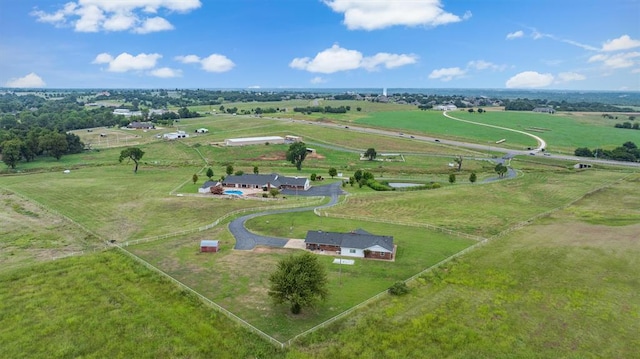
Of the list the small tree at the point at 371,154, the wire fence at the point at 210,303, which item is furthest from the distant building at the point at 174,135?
the wire fence at the point at 210,303

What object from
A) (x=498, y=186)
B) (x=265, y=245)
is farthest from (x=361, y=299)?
(x=498, y=186)

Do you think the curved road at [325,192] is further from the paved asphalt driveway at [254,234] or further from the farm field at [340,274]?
the farm field at [340,274]

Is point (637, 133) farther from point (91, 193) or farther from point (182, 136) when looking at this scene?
point (91, 193)

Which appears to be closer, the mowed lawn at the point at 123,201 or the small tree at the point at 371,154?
the mowed lawn at the point at 123,201

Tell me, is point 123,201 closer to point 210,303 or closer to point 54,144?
point 210,303

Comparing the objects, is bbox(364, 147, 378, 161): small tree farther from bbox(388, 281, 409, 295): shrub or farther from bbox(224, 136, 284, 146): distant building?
bbox(388, 281, 409, 295): shrub

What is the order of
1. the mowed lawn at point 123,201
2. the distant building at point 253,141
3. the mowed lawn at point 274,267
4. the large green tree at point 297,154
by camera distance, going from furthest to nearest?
the distant building at point 253,141, the large green tree at point 297,154, the mowed lawn at point 123,201, the mowed lawn at point 274,267
